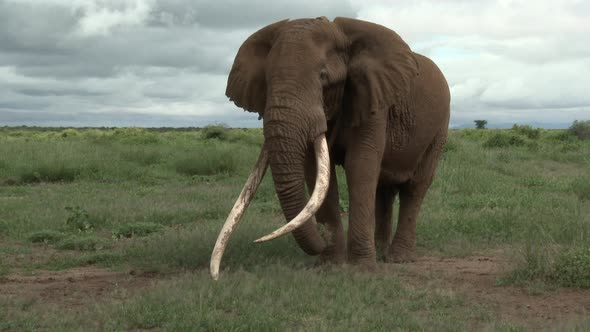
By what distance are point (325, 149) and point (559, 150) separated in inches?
752

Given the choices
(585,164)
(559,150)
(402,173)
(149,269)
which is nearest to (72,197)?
(149,269)

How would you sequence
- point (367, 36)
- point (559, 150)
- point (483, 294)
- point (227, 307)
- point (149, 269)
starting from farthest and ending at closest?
point (559, 150), point (149, 269), point (367, 36), point (483, 294), point (227, 307)

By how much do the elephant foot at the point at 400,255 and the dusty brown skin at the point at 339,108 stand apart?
0.01m

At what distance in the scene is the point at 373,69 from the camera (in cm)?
659

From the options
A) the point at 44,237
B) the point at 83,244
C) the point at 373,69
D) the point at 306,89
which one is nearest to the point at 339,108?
the point at 373,69

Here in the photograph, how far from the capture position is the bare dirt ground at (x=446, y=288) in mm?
5691

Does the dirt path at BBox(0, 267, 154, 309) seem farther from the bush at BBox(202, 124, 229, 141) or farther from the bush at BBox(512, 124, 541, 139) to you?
the bush at BBox(512, 124, 541, 139)

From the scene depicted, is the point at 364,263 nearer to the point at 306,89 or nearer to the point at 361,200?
the point at 361,200

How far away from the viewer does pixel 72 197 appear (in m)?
12.8

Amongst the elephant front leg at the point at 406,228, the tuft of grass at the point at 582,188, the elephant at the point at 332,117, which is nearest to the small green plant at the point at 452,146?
the tuft of grass at the point at 582,188

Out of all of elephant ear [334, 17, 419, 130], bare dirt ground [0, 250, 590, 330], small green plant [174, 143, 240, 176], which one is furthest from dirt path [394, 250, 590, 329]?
small green plant [174, 143, 240, 176]

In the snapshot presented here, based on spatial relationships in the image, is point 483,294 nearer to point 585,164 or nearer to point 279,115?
point 279,115

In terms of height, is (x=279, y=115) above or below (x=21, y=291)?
above

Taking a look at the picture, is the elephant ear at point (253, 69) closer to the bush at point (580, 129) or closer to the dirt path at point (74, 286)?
the dirt path at point (74, 286)
